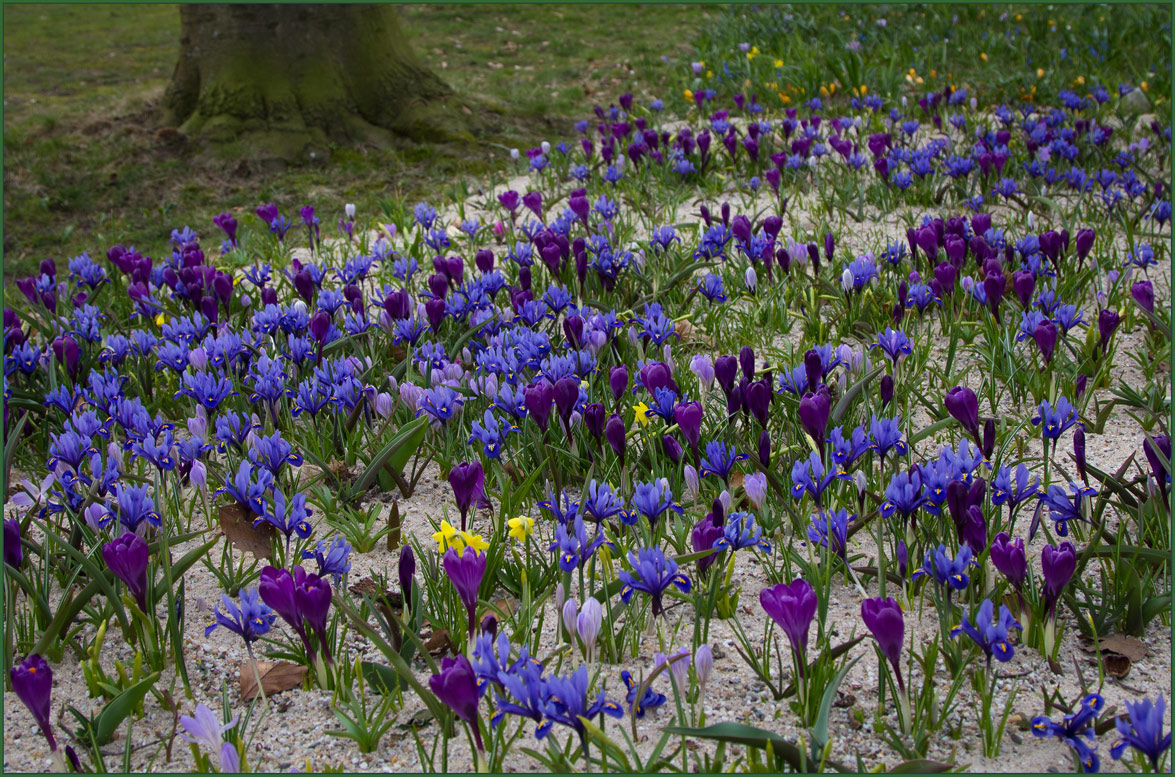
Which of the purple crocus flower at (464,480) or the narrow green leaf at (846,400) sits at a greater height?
the narrow green leaf at (846,400)

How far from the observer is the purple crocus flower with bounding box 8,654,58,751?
173cm

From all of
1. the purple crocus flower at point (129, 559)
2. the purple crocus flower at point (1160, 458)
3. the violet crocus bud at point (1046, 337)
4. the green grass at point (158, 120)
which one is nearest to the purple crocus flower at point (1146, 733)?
the purple crocus flower at point (1160, 458)

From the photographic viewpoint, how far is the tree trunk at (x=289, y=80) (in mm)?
7027

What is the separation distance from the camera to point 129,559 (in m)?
2.02

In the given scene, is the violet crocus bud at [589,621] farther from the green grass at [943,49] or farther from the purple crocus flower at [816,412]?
the green grass at [943,49]

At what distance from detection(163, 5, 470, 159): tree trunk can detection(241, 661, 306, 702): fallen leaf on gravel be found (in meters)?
5.70

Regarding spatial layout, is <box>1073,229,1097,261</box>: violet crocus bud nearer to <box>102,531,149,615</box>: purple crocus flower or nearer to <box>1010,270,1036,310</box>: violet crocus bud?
<box>1010,270,1036,310</box>: violet crocus bud

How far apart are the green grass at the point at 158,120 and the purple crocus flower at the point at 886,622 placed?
16.2 ft

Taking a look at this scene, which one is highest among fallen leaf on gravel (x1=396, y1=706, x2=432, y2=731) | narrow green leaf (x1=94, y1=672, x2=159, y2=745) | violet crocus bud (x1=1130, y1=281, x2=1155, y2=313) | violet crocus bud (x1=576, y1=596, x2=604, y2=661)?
violet crocus bud (x1=1130, y1=281, x2=1155, y2=313)

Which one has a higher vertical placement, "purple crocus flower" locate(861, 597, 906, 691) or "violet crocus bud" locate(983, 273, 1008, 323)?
"violet crocus bud" locate(983, 273, 1008, 323)

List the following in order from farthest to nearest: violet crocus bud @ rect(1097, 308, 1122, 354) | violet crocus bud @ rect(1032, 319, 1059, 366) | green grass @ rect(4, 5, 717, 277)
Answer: green grass @ rect(4, 5, 717, 277), violet crocus bud @ rect(1097, 308, 1122, 354), violet crocus bud @ rect(1032, 319, 1059, 366)

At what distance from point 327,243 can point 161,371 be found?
2191mm

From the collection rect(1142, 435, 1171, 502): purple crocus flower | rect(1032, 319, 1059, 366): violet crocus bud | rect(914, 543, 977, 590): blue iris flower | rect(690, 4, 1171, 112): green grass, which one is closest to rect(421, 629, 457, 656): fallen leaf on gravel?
rect(914, 543, 977, 590): blue iris flower

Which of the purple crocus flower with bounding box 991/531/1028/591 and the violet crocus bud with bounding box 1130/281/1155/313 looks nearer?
the purple crocus flower with bounding box 991/531/1028/591
